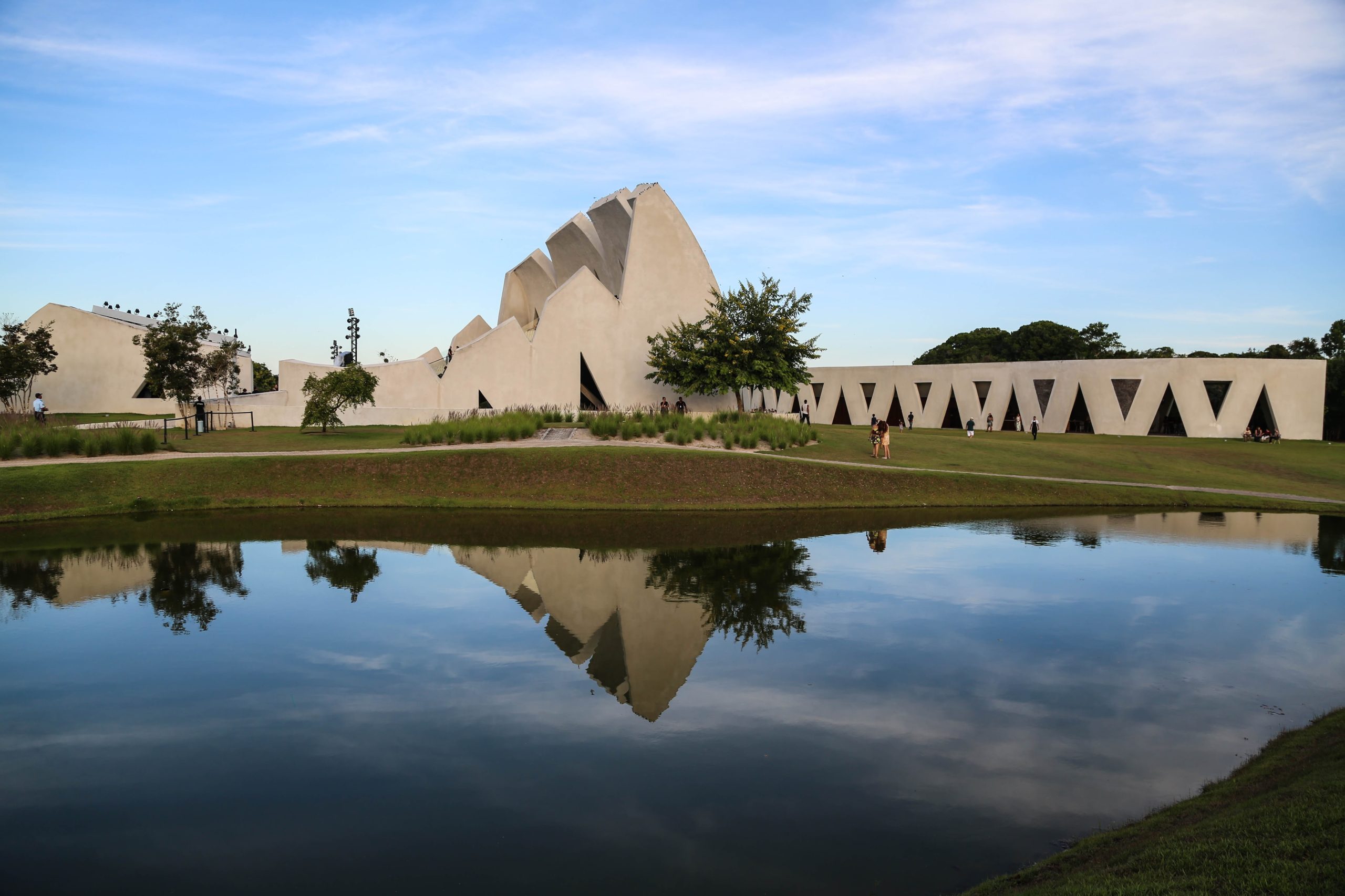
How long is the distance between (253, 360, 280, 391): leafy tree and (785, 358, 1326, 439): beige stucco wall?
70410 mm

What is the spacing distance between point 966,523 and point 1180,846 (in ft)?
56.6

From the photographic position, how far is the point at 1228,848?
507cm

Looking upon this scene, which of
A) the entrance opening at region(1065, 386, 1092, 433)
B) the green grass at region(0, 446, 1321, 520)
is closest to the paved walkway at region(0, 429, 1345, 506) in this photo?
the green grass at region(0, 446, 1321, 520)

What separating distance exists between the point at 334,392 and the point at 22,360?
728 inches

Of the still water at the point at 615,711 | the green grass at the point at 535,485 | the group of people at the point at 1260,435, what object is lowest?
the still water at the point at 615,711

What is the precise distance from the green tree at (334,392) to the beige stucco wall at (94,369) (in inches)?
660

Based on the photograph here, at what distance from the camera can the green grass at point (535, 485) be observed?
22.7m

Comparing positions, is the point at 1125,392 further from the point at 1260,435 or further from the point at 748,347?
the point at 748,347

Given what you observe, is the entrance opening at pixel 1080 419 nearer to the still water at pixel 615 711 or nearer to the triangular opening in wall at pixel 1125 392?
the triangular opening in wall at pixel 1125 392

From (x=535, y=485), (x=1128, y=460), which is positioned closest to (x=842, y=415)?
(x=1128, y=460)

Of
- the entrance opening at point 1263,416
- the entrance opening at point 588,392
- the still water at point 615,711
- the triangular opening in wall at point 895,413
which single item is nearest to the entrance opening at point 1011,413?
the triangular opening in wall at point 895,413

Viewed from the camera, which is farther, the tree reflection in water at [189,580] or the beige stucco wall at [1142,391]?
the beige stucco wall at [1142,391]

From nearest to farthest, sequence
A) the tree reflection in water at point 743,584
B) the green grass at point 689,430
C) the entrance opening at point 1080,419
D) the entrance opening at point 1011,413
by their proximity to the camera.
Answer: the tree reflection in water at point 743,584 → the green grass at point 689,430 → the entrance opening at point 1011,413 → the entrance opening at point 1080,419

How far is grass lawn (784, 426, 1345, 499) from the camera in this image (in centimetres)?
3033
